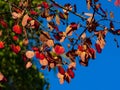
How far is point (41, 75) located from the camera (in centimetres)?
1991

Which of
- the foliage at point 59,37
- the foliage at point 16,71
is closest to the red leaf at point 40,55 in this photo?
the foliage at point 59,37

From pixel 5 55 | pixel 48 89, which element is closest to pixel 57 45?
pixel 5 55

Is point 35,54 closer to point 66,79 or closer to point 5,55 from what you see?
point 66,79

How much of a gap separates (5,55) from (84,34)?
42.4 feet

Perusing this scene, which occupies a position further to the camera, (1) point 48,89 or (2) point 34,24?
(1) point 48,89

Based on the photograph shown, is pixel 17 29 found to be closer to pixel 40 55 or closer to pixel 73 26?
pixel 40 55

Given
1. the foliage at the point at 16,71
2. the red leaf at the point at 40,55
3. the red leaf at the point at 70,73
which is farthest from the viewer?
the foliage at the point at 16,71

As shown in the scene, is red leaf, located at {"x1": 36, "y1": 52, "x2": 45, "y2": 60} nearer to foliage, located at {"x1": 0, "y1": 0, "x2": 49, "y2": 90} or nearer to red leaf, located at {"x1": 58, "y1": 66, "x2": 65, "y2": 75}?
red leaf, located at {"x1": 58, "y1": 66, "x2": 65, "y2": 75}

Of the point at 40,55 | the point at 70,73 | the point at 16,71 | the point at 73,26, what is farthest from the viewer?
the point at 16,71

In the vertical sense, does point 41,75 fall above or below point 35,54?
above

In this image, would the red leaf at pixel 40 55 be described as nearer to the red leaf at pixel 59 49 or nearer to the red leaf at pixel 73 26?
the red leaf at pixel 59 49

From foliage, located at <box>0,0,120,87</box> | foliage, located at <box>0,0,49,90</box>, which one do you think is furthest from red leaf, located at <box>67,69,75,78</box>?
foliage, located at <box>0,0,49,90</box>

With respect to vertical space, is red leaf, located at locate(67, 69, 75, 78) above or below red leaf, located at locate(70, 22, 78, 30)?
below

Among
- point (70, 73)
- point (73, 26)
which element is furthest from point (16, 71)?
point (70, 73)
